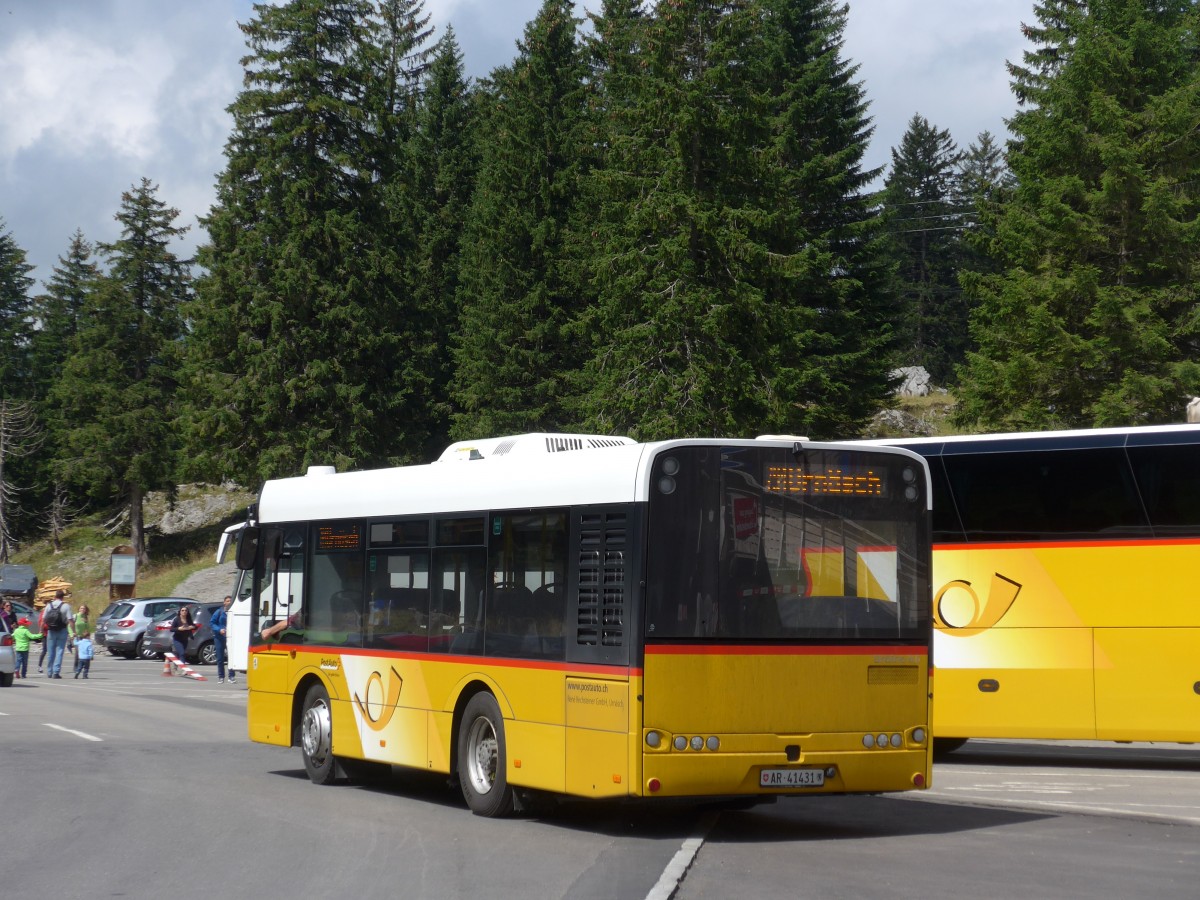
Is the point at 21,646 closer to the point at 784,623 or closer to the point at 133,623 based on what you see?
the point at 133,623

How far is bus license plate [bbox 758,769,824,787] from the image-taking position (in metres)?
11.3

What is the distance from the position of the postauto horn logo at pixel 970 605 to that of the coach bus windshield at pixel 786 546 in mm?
6203

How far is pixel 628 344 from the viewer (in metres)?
44.5

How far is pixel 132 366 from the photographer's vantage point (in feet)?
267

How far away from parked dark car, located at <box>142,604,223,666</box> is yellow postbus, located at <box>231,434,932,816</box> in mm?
32137

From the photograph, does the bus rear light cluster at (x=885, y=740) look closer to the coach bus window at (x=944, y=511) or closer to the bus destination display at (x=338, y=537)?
the bus destination display at (x=338, y=537)

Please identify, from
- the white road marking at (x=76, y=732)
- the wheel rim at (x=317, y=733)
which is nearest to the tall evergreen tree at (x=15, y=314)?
the white road marking at (x=76, y=732)

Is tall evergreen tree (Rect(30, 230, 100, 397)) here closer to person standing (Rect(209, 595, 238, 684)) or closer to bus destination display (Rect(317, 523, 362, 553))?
person standing (Rect(209, 595, 238, 684))

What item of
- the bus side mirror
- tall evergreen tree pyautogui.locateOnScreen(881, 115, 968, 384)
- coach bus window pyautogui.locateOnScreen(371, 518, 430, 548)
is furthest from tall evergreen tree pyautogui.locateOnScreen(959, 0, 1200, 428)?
tall evergreen tree pyautogui.locateOnScreen(881, 115, 968, 384)

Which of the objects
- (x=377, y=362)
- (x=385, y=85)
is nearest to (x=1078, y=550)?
(x=377, y=362)

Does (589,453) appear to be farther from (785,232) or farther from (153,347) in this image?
(153,347)

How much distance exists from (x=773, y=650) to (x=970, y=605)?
24.5 ft

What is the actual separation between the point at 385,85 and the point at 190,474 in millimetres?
17228

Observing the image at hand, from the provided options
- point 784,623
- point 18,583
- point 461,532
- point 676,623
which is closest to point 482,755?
point 461,532
